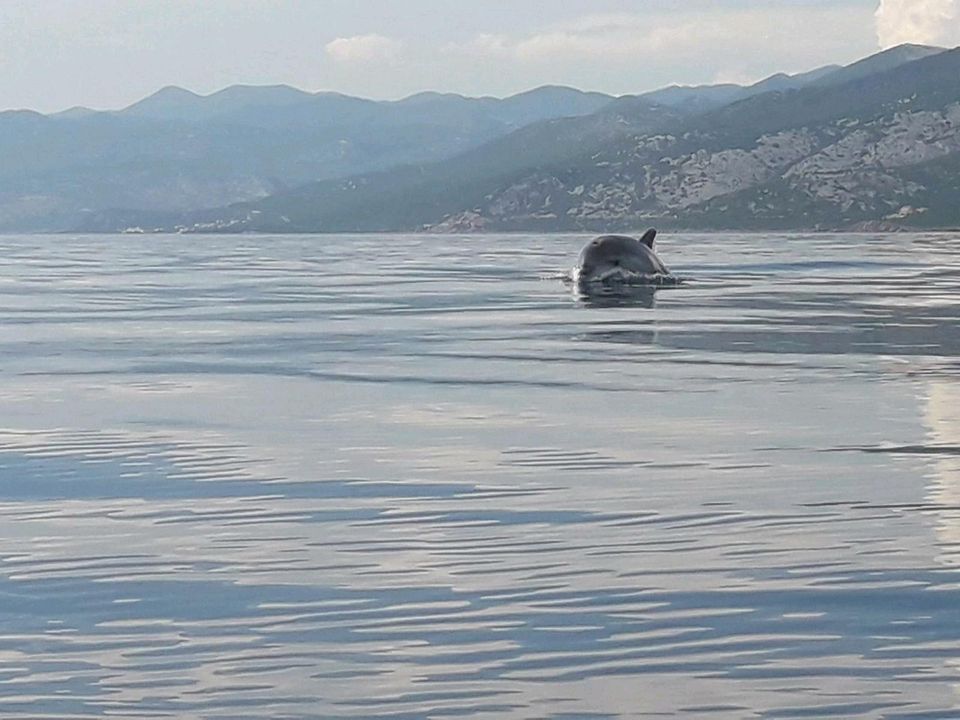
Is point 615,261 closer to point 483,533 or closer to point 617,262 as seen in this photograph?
point 617,262

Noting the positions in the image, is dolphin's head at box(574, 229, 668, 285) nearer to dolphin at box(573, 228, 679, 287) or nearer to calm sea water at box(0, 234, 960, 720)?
dolphin at box(573, 228, 679, 287)

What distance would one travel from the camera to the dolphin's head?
2601 inches

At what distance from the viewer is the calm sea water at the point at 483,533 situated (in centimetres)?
1095

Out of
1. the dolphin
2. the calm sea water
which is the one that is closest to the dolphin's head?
the dolphin

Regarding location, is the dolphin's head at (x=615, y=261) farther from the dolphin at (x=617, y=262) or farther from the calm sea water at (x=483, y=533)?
the calm sea water at (x=483, y=533)

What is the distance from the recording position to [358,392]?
89.2ft

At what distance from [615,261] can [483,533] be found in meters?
51.2

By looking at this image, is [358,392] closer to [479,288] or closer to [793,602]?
[793,602]

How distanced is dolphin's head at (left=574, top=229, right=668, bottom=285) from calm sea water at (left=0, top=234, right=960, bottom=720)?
3109 centimetres

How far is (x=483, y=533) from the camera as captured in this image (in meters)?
15.5

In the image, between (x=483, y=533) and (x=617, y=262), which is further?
(x=617, y=262)

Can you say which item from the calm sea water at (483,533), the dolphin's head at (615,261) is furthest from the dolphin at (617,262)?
the calm sea water at (483,533)

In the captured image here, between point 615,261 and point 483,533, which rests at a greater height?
point 483,533

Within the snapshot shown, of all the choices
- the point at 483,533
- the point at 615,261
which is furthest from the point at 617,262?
the point at 483,533
